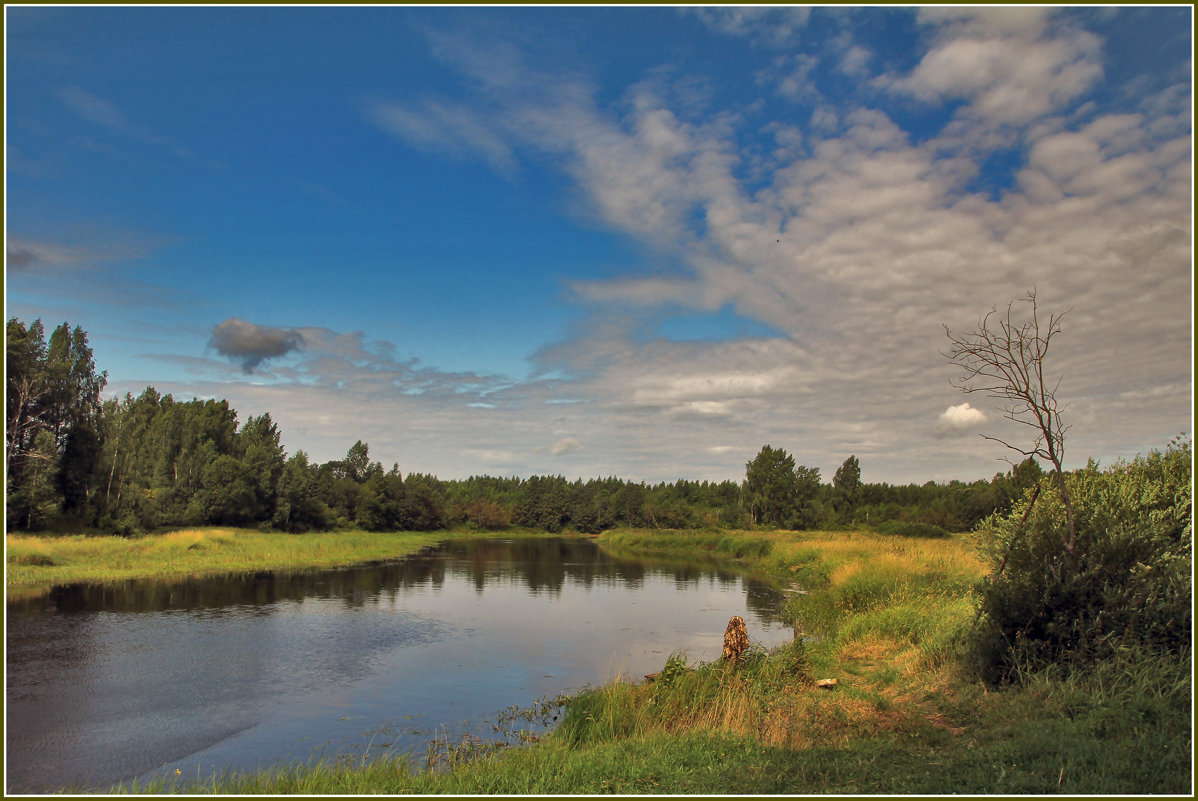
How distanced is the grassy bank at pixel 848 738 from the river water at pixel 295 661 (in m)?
Answer: 2.51

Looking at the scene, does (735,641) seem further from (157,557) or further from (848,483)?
(848,483)

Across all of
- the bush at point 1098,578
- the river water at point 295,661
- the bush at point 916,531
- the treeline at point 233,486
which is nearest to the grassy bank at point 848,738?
the bush at point 1098,578

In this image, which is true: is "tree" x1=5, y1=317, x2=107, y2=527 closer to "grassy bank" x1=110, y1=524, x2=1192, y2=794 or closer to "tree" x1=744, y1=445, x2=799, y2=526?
"grassy bank" x1=110, y1=524, x2=1192, y2=794

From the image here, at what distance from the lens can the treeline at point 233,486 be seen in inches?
1774

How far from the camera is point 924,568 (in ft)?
82.5

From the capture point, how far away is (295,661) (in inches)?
729

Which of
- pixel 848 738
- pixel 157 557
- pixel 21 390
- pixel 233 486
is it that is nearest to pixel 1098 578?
pixel 848 738

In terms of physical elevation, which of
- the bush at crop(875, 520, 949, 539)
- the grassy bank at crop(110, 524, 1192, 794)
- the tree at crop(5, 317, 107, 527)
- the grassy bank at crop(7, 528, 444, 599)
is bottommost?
the grassy bank at crop(7, 528, 444, 599)

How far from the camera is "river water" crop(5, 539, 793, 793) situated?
12.1m

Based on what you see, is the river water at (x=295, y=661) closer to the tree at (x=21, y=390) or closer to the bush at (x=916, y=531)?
the tree at (x=21, y=390)

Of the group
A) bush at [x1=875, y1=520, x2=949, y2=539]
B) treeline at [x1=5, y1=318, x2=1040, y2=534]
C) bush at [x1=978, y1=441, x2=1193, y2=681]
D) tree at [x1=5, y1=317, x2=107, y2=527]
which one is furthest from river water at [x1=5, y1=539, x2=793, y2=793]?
bush at [x1=875, y1=520, x2=949, y2=539]

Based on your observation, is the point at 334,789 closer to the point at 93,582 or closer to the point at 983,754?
the point at 983,754

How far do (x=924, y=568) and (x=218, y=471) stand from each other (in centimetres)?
5977

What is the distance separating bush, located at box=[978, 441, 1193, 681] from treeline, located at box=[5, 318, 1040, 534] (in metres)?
11.1
